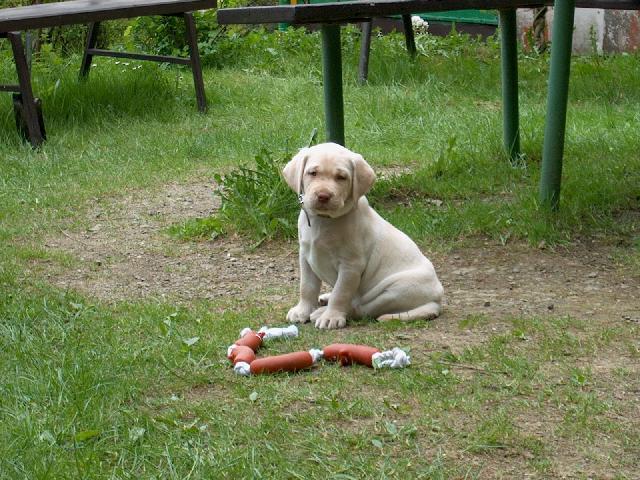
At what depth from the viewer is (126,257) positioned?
233 inches

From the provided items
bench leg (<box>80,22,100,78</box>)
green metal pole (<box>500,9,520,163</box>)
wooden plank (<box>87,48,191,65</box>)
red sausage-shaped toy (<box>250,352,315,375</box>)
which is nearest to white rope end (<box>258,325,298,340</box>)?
red sausage-shaped toy (<box>250,352,315,375</box>)

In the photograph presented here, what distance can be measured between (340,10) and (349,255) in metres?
1.45

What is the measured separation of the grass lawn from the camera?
3219mm

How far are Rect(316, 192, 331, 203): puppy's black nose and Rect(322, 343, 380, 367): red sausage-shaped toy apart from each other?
0.64 meters

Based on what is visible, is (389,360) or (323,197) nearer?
(389,360)

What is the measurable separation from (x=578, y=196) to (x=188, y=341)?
2.77 meters

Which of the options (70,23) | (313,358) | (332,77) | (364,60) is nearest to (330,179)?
(313,358)

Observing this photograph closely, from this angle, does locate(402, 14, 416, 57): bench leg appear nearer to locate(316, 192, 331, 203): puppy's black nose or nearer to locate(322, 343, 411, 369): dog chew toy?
locate(316, 192, 331, 203): puppy's black nose

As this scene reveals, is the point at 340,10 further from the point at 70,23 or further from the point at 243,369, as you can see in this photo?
the point at 70,23

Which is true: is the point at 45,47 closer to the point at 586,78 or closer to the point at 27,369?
the point at 586,78

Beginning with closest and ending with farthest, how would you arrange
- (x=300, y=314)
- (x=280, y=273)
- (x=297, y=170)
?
(x=297, y=170) → (x=300, y=314) → (x=280, y=273)

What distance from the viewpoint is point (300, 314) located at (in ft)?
15.2

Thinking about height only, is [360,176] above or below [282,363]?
above

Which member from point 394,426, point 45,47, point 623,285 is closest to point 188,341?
point 394,426
